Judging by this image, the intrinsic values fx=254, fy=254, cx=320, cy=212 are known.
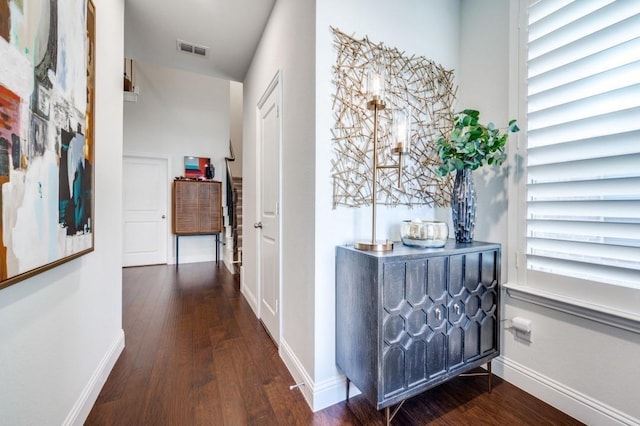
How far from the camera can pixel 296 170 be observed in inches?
65.3

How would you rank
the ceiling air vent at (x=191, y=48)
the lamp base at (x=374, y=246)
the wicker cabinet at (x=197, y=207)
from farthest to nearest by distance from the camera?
1. the wicker cabinet at (x=197, y=207)
2. the ceiling air vent at (x=191, y=48)
3. the lamp base at (x=374, y=246)

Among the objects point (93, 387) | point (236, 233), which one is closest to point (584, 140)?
point (93, 387)

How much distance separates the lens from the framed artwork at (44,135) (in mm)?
779

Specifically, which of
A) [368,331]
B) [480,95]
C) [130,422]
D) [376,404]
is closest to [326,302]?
[368,331]

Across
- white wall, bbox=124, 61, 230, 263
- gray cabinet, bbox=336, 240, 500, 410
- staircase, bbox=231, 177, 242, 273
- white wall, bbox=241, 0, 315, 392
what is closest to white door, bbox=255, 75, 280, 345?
white wall, bbox=241, 0, 315, 392

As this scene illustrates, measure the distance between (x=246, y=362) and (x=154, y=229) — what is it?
13.4ft

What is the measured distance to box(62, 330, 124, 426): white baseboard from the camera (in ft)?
4.00

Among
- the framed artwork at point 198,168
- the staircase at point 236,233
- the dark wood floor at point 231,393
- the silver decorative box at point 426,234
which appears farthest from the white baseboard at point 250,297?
the framed artwork at point 198,168

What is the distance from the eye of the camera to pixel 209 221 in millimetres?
5016

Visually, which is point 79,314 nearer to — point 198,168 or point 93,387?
point 93,387

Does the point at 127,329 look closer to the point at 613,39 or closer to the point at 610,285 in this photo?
the point at 610,285

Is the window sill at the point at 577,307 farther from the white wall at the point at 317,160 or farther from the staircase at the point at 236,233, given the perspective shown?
the staircase at the point at 236,233

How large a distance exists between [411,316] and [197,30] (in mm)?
3017

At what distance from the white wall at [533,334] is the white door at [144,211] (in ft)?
16.9
